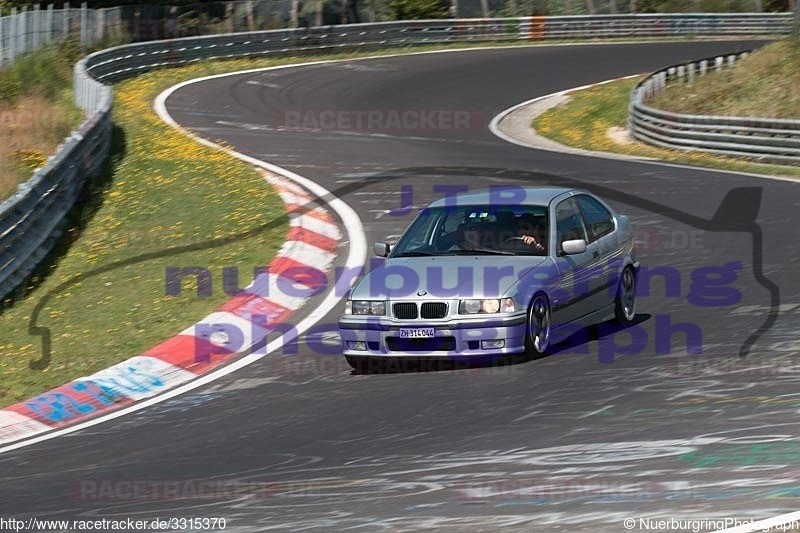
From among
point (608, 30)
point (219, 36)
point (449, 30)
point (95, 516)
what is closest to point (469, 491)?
point (95, 516)

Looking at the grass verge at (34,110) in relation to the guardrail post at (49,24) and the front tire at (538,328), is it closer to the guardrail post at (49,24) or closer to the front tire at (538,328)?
the guardrail post at (49,24)

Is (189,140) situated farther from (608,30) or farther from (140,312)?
(608,30)

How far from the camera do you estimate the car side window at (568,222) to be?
37.5 ft

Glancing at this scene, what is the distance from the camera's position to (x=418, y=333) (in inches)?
403

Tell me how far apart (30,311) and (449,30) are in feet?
117

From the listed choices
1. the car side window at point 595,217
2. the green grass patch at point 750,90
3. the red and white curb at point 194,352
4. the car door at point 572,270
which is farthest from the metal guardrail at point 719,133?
the car door at point 572,270

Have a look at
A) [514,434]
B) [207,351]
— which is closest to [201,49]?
[207,351]

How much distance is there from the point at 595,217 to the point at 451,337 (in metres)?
2.60

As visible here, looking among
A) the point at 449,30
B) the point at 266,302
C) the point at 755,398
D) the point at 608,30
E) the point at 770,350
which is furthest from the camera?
the point at 608,30

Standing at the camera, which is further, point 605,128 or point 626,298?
point 605,128

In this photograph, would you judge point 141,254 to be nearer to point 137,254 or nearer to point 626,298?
point 137,254

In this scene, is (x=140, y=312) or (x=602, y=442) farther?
(x=140, y=312)

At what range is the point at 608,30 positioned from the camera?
52.4m

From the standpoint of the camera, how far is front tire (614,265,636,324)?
11805 mm
